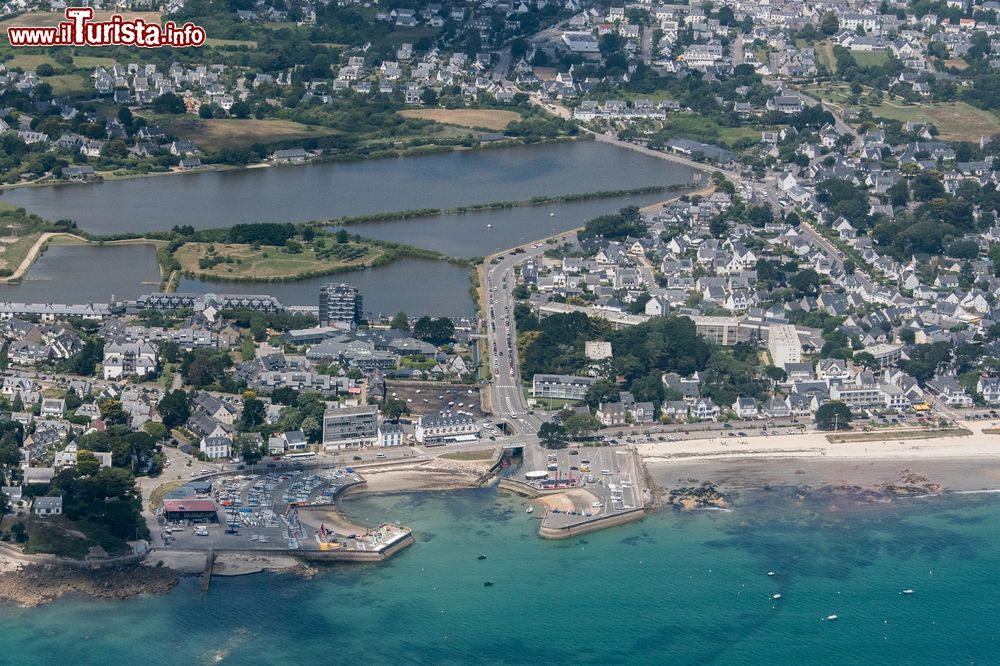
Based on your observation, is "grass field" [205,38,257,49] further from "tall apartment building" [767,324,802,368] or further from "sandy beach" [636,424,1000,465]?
"sandy beach" [636,424,1000,465]

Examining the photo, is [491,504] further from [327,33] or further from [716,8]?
[716,8]

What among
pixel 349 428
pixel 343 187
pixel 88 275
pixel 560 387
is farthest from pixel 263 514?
pixel 343 187

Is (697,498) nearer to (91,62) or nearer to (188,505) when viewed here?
(188,505)

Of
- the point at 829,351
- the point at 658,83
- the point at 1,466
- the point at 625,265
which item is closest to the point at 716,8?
the point at 658,83

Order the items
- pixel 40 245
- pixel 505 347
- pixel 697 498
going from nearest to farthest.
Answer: pixel 697 498 < pixel 505 347 < pixel 40 245

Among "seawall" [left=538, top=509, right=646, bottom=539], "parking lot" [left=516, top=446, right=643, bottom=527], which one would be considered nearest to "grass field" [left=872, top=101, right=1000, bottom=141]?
"parking lot" [left=516, top=446, right=643, bottom=527]

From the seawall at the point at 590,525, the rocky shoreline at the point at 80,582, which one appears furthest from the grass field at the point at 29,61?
the seawall at the point at 590,525

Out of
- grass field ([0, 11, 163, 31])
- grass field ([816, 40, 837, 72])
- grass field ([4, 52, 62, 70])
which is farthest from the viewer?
grass field ([0, 11, 163, 31])

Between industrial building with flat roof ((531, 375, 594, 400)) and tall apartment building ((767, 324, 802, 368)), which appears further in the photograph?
tall apartment building ((767, 324, 802, 368))
